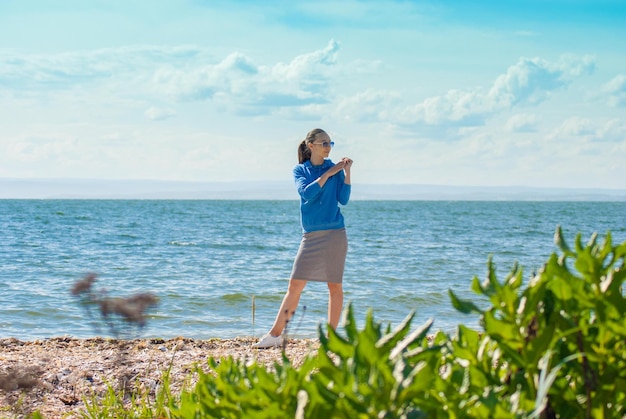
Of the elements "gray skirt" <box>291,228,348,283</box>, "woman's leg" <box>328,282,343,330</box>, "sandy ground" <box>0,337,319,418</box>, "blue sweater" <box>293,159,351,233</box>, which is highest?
"blue sweater" <box>293,159,351,233</box>

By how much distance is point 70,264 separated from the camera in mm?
22641

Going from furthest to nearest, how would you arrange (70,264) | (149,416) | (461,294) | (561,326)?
(70,264)
(461,294)
(149,416)
(561,326)

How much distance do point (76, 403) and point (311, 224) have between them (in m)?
2.55

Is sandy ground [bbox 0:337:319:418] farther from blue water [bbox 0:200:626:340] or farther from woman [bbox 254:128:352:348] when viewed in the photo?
woman [bbox 254:128:352:348]

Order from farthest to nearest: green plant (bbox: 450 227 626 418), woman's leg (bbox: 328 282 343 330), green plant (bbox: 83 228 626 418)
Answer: woman's leg (bbox: 328 282 343 330) → green plant (bbox: 450 227 626 418) → green plant (bbox: 83 228 626 418)

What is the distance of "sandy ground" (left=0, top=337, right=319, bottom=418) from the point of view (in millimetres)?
4148

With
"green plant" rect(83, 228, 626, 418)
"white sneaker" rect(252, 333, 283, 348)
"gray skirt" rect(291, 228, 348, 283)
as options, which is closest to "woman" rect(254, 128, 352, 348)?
"gray skirt" rect(291, 228, 348, 283)

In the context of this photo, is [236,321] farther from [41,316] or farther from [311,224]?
[311,224]

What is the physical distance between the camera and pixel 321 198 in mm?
6629

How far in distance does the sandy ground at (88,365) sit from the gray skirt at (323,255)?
24.2 inches

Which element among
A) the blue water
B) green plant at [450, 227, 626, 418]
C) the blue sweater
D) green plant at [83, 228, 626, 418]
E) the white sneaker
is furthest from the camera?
the blue water

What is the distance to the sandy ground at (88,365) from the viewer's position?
4.15 meters

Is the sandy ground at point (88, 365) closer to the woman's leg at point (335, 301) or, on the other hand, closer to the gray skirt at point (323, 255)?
the woman's leg at point (335, 301)

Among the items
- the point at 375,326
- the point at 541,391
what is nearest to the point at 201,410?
the point at 375,326
